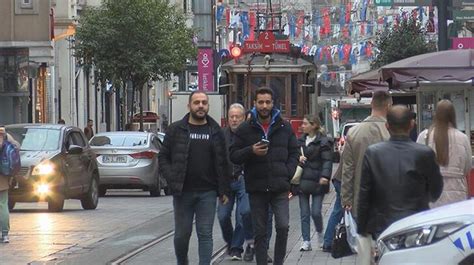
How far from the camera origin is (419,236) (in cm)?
849

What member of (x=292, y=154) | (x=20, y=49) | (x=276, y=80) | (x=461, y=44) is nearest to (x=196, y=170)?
(x=292, y=154)

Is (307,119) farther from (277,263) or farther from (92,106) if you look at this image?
(92,106)

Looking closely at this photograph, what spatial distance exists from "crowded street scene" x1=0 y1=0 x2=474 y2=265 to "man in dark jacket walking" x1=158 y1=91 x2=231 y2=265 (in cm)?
1

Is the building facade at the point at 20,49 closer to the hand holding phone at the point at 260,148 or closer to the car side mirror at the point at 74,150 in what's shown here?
the car side mirror at the point at 74,150

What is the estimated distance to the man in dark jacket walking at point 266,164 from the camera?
12.5 meters

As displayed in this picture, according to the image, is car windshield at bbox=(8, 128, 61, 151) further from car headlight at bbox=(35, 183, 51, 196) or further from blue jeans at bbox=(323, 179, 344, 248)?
blue jeans at bbox=(323, 179, 344, 248)

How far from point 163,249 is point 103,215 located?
663 centimetres

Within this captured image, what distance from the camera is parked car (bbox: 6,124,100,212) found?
23.0 metres

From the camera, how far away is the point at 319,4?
81.4 metres

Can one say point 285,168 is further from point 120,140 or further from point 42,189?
point 120,140

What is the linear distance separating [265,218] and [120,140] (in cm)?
1800

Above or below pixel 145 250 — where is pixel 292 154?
above

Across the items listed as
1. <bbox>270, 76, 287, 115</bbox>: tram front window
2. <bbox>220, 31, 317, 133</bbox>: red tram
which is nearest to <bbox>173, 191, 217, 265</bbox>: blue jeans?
<bbox>220, 31, 317, 133</bbox>: red tram

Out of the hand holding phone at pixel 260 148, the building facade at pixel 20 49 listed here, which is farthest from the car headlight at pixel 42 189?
the building facade at pixel 20 49
